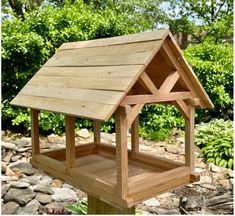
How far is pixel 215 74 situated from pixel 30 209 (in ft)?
17.1

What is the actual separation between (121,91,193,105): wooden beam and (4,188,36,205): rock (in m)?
2.73

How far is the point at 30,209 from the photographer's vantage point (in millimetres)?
4203

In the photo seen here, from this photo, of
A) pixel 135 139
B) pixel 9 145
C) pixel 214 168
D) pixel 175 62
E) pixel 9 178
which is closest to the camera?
pixel 175 62

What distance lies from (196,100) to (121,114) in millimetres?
663

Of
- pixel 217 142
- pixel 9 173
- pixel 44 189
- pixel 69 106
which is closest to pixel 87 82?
pixel 69 106

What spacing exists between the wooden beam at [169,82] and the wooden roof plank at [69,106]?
50cm

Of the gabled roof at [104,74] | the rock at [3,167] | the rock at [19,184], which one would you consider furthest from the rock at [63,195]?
the gabled roof at [104,74]

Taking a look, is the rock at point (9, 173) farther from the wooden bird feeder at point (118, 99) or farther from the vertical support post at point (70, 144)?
the vertical support post at point (70, 144)

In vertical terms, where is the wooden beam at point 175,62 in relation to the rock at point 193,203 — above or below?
above

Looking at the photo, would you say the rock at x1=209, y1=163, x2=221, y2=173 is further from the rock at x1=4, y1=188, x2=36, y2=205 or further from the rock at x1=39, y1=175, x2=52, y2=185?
the rock at x1=4, y1=188, x2=36, y2=205

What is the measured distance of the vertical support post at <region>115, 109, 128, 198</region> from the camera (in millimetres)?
2049

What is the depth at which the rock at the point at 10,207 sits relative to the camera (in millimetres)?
4164

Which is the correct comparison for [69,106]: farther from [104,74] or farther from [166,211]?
[166,211]

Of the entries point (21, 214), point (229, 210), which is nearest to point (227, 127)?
point (229, 210)
